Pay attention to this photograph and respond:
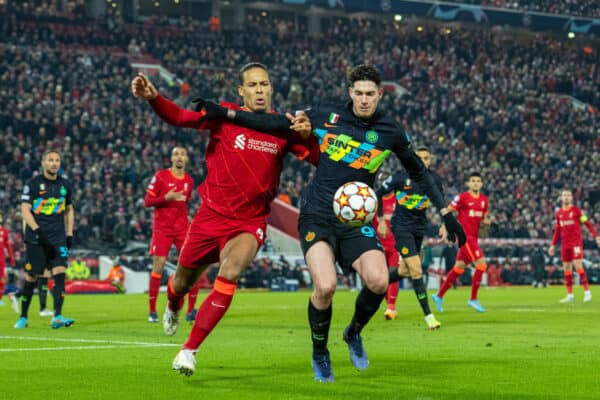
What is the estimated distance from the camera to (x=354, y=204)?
341 inches

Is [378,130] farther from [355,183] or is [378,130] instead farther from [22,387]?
[22,387]

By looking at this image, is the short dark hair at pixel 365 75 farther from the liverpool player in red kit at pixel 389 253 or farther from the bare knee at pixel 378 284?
the liverpool player in red kit at pixel 389 253

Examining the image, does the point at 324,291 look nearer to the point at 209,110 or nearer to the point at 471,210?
the point at 209,110

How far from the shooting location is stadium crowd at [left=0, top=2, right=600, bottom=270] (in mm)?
38906

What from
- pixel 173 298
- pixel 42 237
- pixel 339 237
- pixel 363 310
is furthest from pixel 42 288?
pixel 339 237

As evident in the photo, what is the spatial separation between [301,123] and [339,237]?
1.01m

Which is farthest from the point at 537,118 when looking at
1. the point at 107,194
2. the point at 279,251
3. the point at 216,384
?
the point at 216,384

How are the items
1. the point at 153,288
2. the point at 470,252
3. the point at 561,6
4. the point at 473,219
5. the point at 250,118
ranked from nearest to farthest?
the point at 250,118 → the point at 153,288 → the point at 470,252 → the point at 473,219 → the point at 561,6

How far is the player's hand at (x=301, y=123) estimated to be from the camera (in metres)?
8.61

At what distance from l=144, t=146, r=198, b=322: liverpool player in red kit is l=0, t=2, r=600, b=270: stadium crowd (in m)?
18.1

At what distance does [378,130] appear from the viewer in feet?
29.8

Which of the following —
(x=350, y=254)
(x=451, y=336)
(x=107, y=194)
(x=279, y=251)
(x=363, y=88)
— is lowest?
(x=279, y=251)

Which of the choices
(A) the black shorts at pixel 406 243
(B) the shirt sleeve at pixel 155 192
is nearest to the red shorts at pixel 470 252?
(A) the black shorts at pixel 406 243

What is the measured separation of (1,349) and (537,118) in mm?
46839
